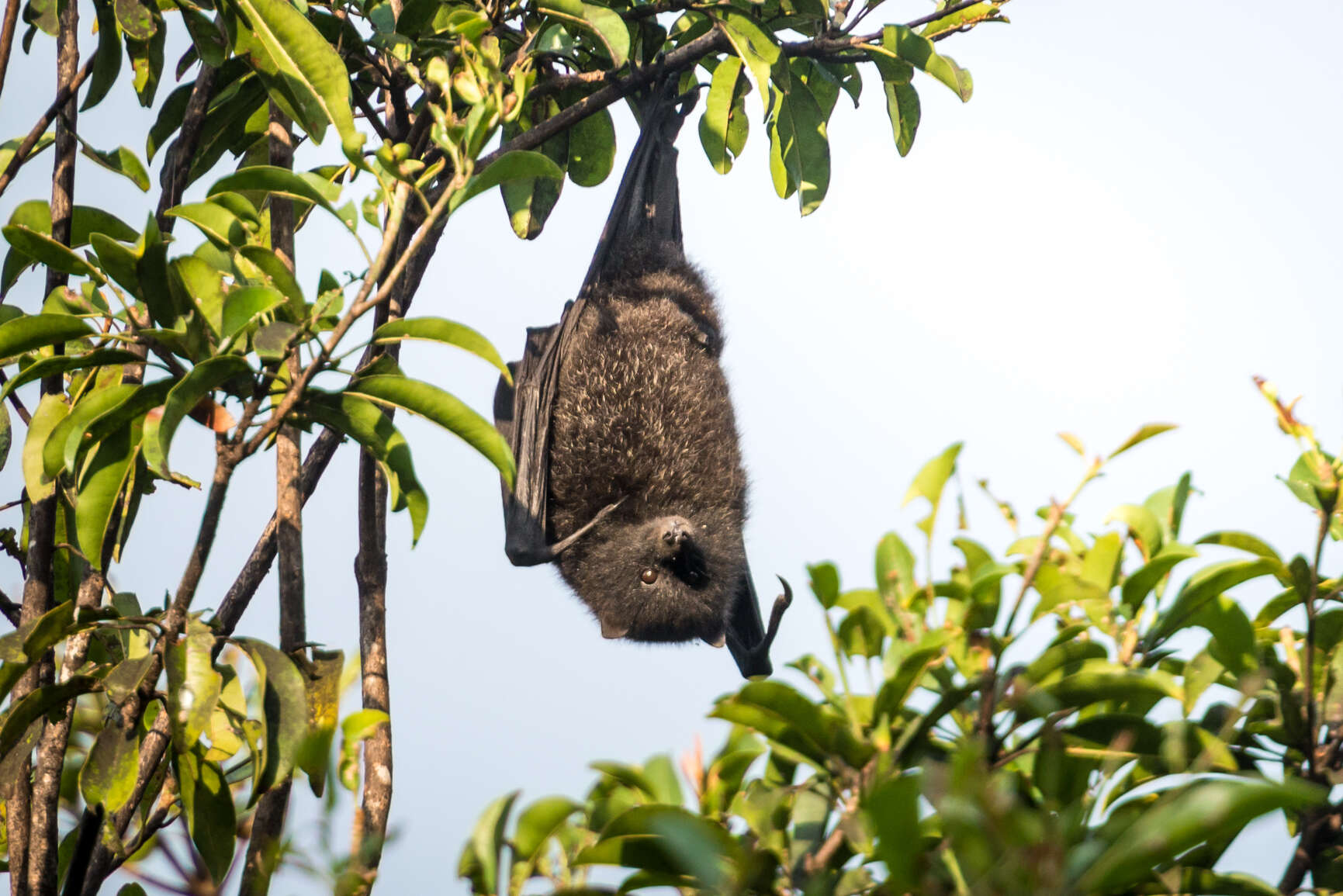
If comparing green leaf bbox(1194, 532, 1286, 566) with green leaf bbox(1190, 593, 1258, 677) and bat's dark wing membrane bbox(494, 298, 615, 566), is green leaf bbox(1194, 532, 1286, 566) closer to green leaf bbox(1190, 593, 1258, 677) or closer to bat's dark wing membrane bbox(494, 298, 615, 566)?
green leaf bbox(1190, 593, 1258, 677)

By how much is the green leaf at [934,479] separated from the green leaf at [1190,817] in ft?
1.75

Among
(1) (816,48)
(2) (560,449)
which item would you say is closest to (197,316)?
(1) (816,48)

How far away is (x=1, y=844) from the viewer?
110 inches

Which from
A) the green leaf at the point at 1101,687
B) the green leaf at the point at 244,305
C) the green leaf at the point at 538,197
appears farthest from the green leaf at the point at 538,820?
the green leaf at the point at 538,197

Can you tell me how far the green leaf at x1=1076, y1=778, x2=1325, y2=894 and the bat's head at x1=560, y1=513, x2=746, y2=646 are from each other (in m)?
4.04

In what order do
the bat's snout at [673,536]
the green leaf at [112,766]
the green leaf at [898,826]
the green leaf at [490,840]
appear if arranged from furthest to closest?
the bat's snout at [673,536], the green leaf at [112,766], the green leaf at [490,840], the green leaf at [898,826]

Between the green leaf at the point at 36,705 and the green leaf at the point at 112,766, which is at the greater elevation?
the green leaf at the point at 36,705

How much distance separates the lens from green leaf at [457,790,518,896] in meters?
1.31

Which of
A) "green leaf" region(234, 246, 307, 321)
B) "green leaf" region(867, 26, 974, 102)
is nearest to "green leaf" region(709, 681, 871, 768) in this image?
"green leaf" region(234, 246, 307, 321)

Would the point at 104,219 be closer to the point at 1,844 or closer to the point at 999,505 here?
the point at 1,844

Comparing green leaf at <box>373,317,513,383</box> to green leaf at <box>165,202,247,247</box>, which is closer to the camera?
green leaf at <box>373,317,513,383</box>

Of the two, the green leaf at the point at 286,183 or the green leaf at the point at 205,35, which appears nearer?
the green leaf at the point at 286,183

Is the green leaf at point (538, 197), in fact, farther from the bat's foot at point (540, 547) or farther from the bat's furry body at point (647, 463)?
the bat's foot at point (540, 547)

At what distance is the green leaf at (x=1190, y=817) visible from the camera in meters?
0.94
